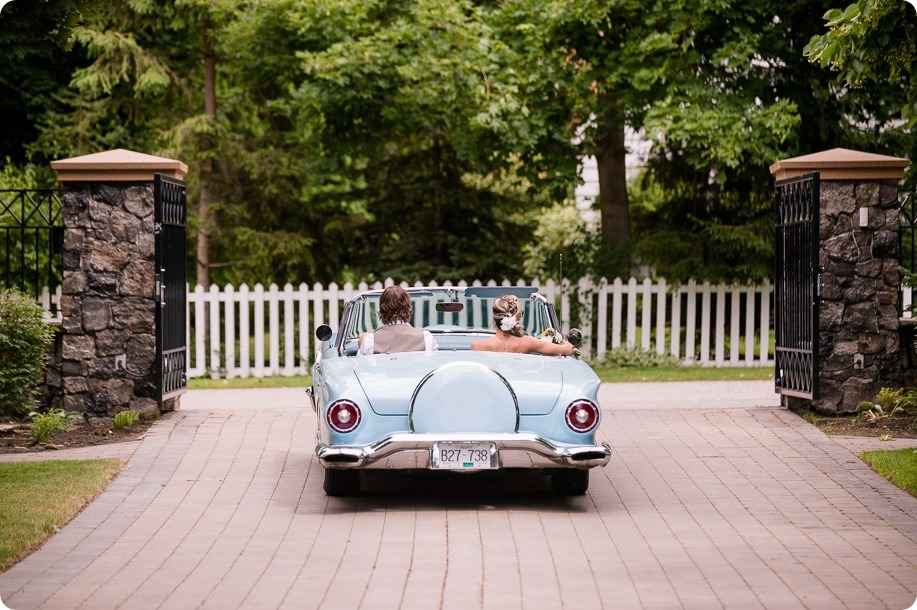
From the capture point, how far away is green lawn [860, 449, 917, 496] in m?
9.28

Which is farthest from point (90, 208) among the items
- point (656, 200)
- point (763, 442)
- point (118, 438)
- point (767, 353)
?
point (656, 200)

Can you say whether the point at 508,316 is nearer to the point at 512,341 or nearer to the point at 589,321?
the point at 512,341

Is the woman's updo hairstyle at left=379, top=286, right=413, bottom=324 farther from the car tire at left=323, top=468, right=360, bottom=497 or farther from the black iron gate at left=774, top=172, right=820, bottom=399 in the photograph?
the black iron gate at left=774, top=172, right=820, bottom=399

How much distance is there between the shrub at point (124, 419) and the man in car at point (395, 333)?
3.57 meters

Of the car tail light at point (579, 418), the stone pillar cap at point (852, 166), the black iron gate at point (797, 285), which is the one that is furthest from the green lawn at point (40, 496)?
the stone pillar cap at point (852, 166)

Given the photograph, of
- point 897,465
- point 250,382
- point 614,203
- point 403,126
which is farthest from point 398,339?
point 614,203

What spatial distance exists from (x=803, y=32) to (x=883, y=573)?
1394cm

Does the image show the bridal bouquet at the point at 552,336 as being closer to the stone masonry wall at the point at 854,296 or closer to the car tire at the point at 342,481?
the car tire at the point at 342,481

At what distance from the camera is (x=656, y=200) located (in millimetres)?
24516

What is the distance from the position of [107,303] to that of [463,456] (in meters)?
5.99

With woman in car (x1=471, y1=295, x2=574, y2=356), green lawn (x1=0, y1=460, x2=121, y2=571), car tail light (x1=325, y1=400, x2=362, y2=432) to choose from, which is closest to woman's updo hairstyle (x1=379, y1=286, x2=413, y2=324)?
woman in car (x1=471, y1=295, x2=574, y2=356)

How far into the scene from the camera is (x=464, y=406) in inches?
318

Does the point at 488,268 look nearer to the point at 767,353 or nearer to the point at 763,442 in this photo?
the point at 767,353

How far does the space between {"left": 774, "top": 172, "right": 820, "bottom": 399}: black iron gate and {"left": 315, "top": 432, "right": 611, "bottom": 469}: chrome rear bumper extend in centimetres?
514
